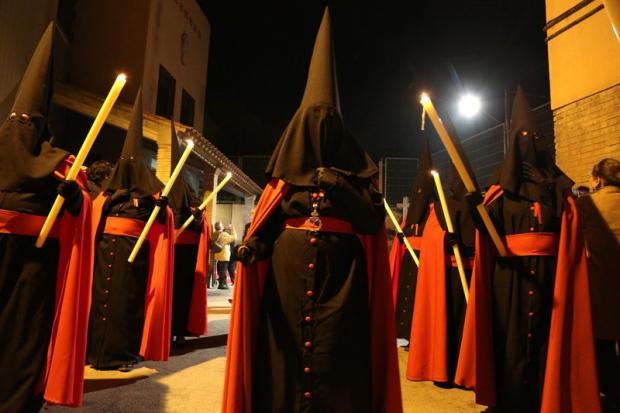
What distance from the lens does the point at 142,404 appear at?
10.3 ft

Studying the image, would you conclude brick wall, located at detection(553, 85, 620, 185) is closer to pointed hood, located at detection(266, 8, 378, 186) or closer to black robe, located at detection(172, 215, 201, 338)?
pointed hood, located at detection(266, 8, 378, 186)

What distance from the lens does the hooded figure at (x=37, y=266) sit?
2453 mm

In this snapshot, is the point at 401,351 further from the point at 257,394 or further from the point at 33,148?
the point at 33,148

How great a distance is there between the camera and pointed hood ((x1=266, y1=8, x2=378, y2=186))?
7.77 ft

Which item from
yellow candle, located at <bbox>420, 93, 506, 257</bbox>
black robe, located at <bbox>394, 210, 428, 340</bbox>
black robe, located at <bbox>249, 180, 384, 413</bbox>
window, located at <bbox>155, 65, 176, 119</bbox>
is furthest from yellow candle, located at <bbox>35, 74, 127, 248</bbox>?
window, located at <bbox>155, 65, 176, 119</bbox>

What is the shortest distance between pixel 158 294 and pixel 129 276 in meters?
0.35

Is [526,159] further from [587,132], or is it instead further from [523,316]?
[587,132]

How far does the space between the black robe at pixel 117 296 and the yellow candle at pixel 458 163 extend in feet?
10.4

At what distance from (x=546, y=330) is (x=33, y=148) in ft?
12.0

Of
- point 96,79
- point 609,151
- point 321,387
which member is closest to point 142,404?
point 321,387

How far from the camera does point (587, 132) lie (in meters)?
4.96

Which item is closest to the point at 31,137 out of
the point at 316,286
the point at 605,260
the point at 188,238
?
the point at 316,286

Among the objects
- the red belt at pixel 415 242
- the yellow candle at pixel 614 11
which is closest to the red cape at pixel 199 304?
the red belt at pixel 415 242

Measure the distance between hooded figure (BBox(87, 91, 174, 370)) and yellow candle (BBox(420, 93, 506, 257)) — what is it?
2898 mm
